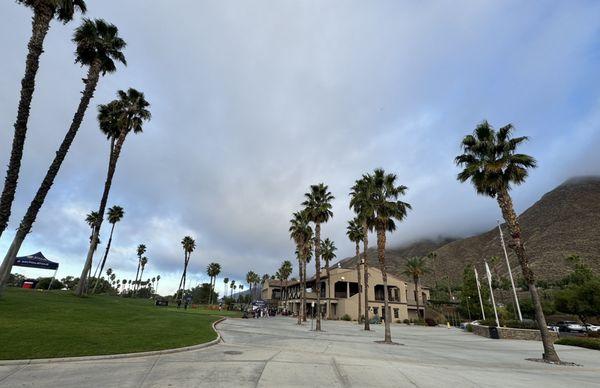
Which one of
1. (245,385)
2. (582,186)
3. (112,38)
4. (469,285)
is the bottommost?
(245,385)

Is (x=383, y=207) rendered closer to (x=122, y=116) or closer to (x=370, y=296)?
(x=122, y=116)

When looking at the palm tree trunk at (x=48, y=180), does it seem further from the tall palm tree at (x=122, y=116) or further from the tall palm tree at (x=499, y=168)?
the tall palm tree at (x=499, y=168)

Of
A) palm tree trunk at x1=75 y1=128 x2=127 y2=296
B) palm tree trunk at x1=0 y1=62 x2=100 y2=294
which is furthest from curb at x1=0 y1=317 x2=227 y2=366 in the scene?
palm tree trunk at x1=75 y1=128 x2=127 y2=296

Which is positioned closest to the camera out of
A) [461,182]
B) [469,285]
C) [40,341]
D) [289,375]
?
[289,375]

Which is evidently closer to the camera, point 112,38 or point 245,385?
point 245,385

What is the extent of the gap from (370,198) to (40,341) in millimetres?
22444

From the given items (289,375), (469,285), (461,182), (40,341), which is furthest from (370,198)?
(469,285)

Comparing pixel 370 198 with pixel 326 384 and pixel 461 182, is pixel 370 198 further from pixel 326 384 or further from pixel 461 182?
pixel 326 384

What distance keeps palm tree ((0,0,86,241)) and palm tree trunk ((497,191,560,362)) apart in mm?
25467

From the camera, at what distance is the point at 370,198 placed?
27672mm

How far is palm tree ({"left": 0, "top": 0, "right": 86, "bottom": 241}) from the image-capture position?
45.8ft

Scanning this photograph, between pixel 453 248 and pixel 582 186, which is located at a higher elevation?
pixel 582 186

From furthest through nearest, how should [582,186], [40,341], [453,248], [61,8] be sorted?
[453,248] → [582,186] → [61,8] → [40,341]

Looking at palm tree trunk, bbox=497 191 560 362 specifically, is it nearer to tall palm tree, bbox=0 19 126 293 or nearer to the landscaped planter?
the landscaped planter
